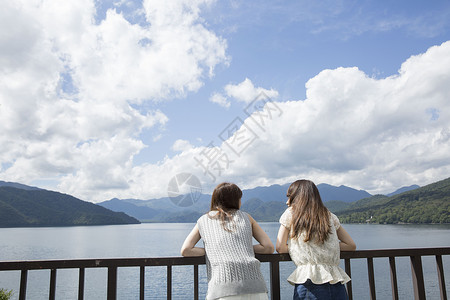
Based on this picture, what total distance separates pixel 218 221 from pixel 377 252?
1.35m

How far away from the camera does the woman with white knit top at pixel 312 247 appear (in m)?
2.21

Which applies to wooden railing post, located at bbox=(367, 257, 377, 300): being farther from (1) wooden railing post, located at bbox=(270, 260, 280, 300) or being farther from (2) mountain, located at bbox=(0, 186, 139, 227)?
(2) mountain, located at bbox=(0, 186, 139, 227)

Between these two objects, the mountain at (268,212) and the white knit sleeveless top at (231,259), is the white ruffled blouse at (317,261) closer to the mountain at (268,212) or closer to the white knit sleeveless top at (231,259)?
the white knit sleeveless top at (231,259)

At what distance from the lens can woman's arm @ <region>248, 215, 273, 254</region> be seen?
7.61ft

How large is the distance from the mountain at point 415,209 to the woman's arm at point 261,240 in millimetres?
80535

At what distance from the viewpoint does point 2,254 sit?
34094 millimetres

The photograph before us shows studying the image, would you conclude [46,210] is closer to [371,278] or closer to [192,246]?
[192,246]

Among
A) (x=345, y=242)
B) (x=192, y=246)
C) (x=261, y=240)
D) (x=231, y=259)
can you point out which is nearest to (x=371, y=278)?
(x=345, y=242)

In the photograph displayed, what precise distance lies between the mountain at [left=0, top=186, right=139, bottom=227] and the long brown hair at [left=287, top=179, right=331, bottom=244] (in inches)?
4018

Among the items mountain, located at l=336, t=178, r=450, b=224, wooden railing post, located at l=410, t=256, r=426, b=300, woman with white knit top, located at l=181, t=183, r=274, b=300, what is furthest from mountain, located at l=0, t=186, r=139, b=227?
wooden railing post, located at l=410, t=256, r=426, b=300

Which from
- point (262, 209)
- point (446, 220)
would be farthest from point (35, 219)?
point (262, 209)

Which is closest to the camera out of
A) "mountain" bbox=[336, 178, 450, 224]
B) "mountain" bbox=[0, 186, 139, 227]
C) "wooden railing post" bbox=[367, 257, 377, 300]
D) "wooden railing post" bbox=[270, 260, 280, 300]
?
"wooden railing post" bbox=[270, 260, 280, 300]

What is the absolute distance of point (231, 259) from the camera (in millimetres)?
2084

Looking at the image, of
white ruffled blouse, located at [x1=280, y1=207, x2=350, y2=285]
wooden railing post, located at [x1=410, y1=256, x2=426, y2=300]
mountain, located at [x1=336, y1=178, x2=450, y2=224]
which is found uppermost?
mountain, located at [x1=336, y1=178, x2=450, y2=224]
